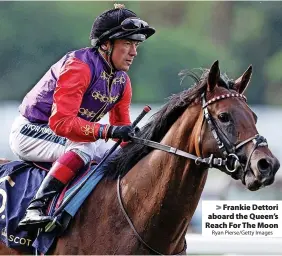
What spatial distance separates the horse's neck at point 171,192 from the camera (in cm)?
451

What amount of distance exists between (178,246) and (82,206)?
612mm

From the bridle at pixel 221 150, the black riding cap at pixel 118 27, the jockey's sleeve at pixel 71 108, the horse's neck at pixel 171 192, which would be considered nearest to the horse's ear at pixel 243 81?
the bridle at pixel 221 150

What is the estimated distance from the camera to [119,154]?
4.87 metres

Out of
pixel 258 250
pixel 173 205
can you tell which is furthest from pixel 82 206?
pixel 258 250

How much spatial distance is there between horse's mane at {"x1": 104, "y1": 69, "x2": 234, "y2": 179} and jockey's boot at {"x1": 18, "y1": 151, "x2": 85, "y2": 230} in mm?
218

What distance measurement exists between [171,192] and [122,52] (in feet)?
3.38

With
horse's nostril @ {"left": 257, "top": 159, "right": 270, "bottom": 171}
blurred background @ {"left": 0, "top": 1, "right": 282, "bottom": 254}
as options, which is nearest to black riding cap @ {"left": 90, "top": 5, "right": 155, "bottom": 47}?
horse's nostril @ {"left": 257, "top": 159, "right": 270, "bottom": 171}

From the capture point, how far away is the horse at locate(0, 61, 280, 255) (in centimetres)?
438

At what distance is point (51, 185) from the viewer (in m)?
4.73

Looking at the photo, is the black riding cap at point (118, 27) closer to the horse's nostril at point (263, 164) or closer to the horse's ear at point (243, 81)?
the horse's ear at point (243, 81)

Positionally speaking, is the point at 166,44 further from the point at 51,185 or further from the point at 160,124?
the point at 51,185

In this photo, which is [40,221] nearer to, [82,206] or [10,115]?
[82,206]

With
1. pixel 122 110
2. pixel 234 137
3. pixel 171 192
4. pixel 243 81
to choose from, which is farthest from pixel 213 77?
pixel 122 110

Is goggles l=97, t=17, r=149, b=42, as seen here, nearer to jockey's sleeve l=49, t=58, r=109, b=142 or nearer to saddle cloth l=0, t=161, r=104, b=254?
jockey's sleeve l=49, t=58, r=109, b=142
